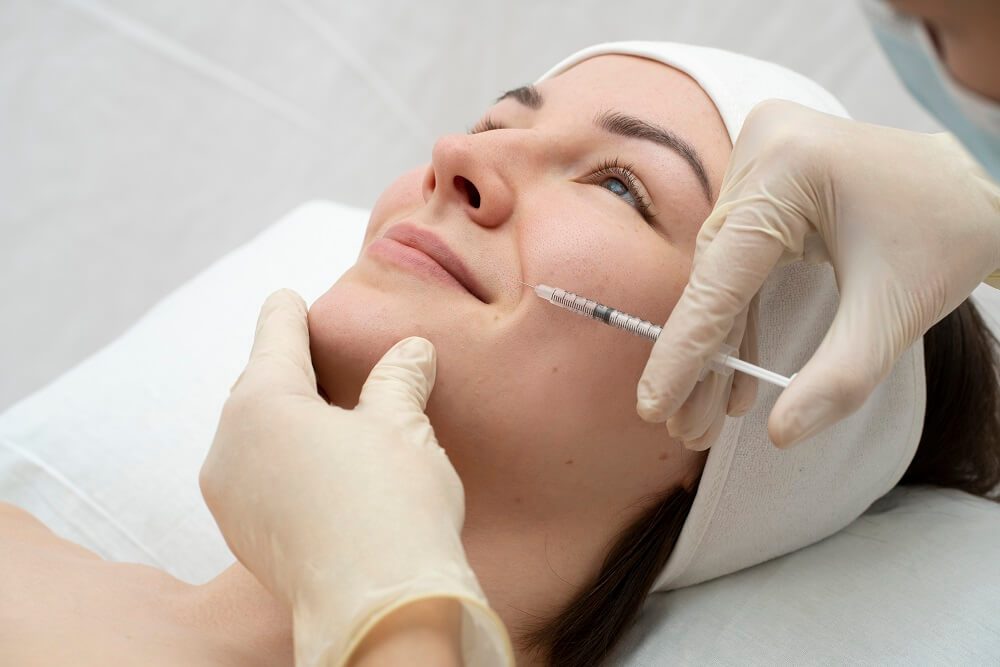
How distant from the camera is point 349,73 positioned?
8.66 ft

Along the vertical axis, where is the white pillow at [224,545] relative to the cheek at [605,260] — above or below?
below

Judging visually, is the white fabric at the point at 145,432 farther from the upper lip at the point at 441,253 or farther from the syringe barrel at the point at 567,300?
the syringe barrel at the point at 567,300

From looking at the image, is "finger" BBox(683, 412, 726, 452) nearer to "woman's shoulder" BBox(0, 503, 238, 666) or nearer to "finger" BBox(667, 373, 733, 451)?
"finger" BBox(667, 373, 733, 451)

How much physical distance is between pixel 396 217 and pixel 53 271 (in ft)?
4.52

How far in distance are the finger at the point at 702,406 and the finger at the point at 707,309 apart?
0.20 feet

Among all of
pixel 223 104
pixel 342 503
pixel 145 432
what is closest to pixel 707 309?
pixel 342 503

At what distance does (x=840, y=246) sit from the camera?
3.64 ft

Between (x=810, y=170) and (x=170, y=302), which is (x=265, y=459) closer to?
(x=810, y=170)

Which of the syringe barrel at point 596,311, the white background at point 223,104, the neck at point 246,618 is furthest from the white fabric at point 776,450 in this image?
the white background at point 223,104

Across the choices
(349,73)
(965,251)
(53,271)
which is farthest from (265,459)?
(349,73)

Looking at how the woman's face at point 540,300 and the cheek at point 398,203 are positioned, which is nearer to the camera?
the woman's face at point 540,300

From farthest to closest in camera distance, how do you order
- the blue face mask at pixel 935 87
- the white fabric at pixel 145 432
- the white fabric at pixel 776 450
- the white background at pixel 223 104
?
the white background at pixel 223 104 < the white fabric at pixel 145 432 < the white fabric at pixel 776 450 < the blue face mask at pixel 935 87

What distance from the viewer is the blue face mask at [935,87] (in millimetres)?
759

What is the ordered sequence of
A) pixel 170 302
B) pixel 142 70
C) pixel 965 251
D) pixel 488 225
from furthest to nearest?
pixel 142 70 < pixel 170 302 < pixel 488 225 < pixel 965 251
